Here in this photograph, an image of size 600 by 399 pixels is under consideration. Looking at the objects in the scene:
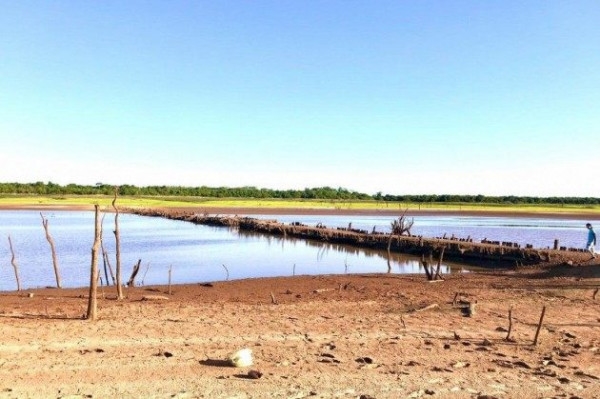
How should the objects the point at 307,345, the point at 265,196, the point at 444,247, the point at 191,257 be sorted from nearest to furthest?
the point at 307,345
the point at 444,247
the point at 191,257
the point at 265,196

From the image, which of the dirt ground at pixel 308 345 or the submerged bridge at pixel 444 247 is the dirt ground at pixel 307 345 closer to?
the dirt ground at pixel 308 345

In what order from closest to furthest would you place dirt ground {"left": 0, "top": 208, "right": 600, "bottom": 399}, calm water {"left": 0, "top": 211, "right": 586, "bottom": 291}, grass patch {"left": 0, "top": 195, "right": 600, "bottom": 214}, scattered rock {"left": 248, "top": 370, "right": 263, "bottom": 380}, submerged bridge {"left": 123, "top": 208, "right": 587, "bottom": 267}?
dirt ground {"left": 0, "top": 208, "right": 600, "bottom": 399} → scattered rock {"left": 248, "top": 370, "right": 263, "bottom": 380} → calm water {"left": 0, "top": 211, "right": 586, "bottom": 291} → submerged bridge {"left": 123, "top": 208, "right": 587, "bottom": 267} → grass patch {"left": 0, "top": 195, "right": 600, "bottom": 214}

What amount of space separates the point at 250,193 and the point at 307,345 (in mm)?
126301

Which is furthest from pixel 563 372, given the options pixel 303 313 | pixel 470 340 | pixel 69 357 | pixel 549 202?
pixel 549 202

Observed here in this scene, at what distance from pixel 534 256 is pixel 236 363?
21.6m

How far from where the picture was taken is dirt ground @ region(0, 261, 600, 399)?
23.2 feet

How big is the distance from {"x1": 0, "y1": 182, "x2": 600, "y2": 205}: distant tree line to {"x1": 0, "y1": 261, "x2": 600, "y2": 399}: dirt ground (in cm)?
10881

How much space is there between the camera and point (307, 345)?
9.16 meters

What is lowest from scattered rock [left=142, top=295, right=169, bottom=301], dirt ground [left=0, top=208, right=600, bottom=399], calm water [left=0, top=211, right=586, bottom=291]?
calm water [left=0, top=211, right=586, bottom=291]

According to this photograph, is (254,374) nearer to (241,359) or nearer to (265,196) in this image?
(241,359)

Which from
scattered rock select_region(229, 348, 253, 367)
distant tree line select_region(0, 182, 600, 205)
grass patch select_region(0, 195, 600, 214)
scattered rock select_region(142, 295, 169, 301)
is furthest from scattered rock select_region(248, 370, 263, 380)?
distant tree line select_region(0, 182, 600, 205)

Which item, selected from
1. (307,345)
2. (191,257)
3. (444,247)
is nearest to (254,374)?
(307,345)

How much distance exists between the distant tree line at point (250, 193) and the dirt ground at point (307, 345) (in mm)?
108811

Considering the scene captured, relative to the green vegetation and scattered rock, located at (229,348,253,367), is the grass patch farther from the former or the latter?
scattered rock, located at (229,348,253,367)
